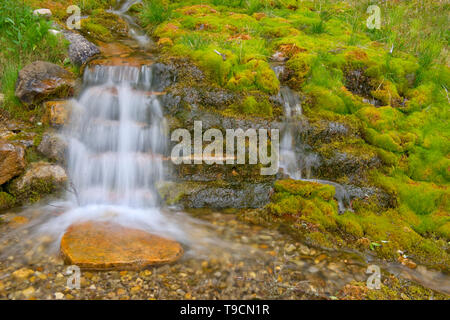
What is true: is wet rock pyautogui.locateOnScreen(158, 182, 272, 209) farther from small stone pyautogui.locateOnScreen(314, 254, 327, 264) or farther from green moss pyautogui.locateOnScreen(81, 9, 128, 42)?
green moss pyautogui.locateOnScreen(81, 9, 128, 42)

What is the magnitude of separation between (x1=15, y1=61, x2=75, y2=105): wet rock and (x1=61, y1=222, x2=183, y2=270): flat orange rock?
2850mm

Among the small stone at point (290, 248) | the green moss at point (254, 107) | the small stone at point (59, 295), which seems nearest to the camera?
the small stone at point (59, 295)

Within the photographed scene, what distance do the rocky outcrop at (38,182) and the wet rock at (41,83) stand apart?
1415 millimetres

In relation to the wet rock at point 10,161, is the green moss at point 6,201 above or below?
below

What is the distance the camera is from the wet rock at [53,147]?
4.82 meters

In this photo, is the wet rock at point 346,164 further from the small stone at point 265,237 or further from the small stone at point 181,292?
the small stone at point 181,292

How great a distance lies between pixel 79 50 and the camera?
6445 mm

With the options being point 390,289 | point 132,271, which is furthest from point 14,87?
point 390,289

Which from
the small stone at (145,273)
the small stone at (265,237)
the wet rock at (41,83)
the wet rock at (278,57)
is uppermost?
the wet rock at (278,57)

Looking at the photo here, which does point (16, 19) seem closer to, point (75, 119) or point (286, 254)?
point (75, 119)

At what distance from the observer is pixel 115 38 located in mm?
8234

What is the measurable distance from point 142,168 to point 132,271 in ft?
7.25

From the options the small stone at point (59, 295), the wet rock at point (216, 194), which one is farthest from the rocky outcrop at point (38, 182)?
the small stone at point (59, 295)

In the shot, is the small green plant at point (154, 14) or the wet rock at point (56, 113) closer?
the wet rock at point (56, 113)
